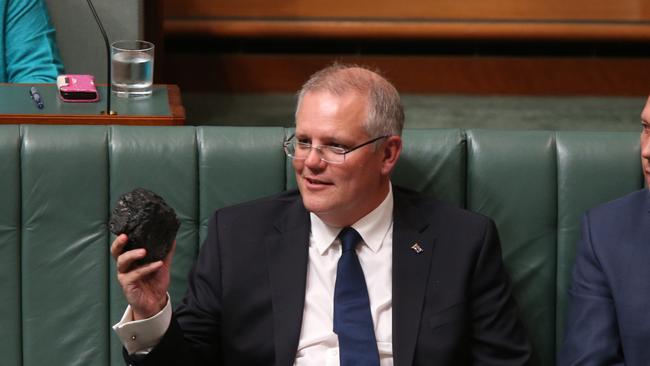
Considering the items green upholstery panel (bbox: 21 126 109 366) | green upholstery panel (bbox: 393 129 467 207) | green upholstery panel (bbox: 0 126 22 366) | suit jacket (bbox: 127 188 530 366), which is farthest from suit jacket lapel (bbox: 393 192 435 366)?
green upholstery panel (bbox: 0 126 22 366)

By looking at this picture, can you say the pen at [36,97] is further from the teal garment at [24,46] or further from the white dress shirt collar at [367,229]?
the white dress shirt collar at [367,229]

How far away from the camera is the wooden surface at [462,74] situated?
5.54 metres

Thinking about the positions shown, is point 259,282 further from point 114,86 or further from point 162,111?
point 114,86

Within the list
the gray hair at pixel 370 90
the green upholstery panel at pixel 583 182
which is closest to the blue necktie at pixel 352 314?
the gray hair at pixel 370 90

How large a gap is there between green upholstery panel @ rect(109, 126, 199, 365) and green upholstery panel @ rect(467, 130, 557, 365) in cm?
59

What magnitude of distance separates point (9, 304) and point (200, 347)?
1.45 feet

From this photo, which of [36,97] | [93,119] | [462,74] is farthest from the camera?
[462,74]

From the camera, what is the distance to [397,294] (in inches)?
89.5

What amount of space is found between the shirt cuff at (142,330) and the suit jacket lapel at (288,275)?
0.24m

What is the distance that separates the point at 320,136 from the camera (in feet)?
7.28

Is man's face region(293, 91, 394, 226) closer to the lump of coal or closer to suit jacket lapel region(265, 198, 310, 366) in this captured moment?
suit jacket lapel region(265, 198, 310, 366)

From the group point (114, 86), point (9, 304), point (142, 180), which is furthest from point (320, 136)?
point (114, 86)

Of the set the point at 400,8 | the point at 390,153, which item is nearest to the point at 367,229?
the point at 390,153

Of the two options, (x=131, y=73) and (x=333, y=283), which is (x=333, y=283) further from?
(x=131, y=73)
